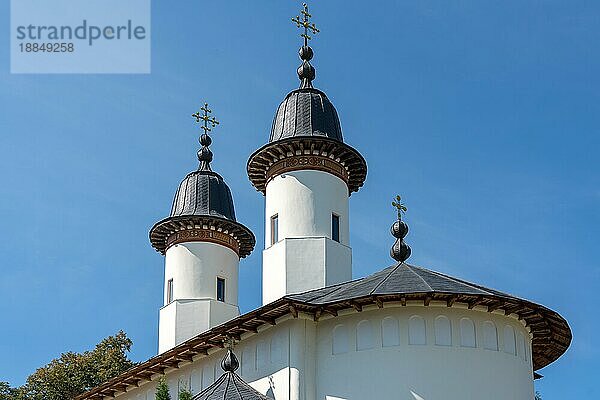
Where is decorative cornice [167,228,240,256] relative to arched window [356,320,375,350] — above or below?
above

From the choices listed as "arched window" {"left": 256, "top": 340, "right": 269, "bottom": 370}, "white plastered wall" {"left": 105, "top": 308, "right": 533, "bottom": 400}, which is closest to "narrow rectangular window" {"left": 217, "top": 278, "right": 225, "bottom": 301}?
"arched window" {"left": 256, "top": 340, "right": 269, "bottom": 370}

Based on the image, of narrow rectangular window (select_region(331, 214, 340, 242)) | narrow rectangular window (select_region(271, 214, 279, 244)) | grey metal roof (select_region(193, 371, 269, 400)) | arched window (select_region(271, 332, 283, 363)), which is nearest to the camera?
grey metal roof (select_region(193, 371, 269, 400))

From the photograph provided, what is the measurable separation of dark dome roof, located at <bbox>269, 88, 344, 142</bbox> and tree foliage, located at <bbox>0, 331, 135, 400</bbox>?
17924mm

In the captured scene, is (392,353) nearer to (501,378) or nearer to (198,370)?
(501,378)

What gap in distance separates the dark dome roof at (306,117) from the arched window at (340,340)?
719cm

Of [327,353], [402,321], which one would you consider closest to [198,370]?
[327,353]

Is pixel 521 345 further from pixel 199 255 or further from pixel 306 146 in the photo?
pixel 199 255

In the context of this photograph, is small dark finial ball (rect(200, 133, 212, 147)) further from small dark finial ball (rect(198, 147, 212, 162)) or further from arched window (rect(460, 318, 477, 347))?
arched window (rect(460, 318, 477, 347))

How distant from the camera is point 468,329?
20109 millimetres

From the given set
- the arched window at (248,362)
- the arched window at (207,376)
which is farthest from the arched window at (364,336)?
the arched window at (207,376)

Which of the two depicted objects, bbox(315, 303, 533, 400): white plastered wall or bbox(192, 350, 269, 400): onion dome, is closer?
bbox(192, 350, 269, 400): onion dome

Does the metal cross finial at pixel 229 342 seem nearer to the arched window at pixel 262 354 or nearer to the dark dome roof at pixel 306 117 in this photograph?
the arched window at pixel 262 354

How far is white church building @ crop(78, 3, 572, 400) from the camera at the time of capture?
19719 millimetres

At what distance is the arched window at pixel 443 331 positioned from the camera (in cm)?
1984
